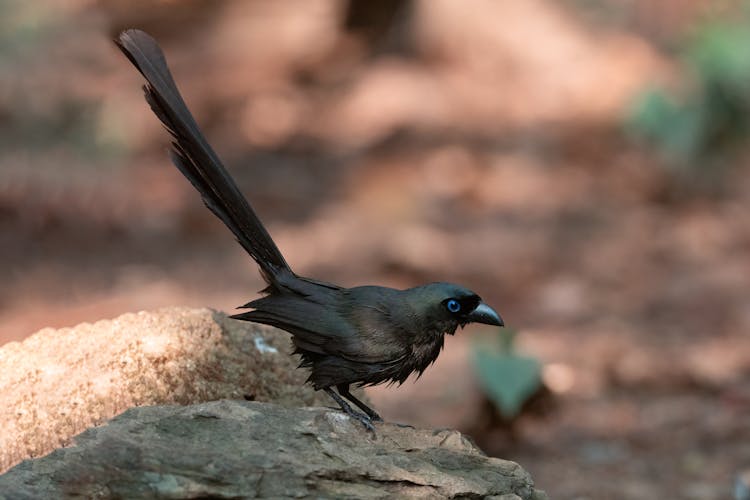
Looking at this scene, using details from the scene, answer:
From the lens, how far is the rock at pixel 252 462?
2.45 metres

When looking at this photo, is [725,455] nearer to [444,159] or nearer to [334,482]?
[334,482]

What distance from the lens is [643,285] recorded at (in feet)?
26.1

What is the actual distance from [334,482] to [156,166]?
8.13 metres

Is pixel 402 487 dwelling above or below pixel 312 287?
below

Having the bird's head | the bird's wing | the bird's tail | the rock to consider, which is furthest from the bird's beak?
the bird's tail

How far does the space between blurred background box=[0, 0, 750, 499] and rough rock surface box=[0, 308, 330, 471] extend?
260 centimetres

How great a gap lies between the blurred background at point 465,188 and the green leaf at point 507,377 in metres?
0.02

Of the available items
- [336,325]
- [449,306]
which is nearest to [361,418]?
[336,325]

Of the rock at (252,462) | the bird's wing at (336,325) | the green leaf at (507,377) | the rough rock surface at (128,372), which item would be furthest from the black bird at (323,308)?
the green leaf at (507,377)

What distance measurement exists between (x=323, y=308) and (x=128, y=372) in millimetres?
704

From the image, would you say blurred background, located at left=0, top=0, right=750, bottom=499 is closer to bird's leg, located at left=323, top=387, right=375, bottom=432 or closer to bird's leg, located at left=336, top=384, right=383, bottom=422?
bird's leg, located at left=336, top=384, right=383, bottom=422

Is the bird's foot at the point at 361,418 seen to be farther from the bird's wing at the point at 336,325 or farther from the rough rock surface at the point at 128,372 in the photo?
the rough rock surface at the point at 128,372

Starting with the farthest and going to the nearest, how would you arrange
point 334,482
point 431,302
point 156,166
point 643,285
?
point 156,166 < point 643,285 < point 431,302 < point 334,482

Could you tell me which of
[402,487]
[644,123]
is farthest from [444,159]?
[402,487]
